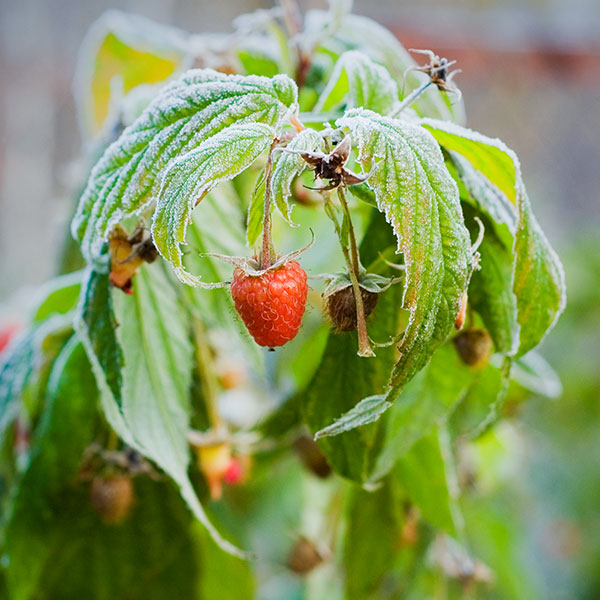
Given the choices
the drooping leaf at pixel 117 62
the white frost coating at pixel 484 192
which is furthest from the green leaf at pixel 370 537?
the drooping leaf at pixel 117 62

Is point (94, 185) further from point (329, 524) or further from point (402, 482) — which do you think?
point (329, 524)

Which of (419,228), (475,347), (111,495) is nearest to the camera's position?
(419,228)

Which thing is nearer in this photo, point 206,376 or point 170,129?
point 170,129

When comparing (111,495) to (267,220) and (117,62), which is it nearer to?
(267,220)

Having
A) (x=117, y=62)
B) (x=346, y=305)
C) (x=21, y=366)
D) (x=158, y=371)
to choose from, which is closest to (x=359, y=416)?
(x=346, y=305)

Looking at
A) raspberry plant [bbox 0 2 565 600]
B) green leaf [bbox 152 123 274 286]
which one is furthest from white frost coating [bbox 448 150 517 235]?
green leaf [bbox 152 123 274 286]

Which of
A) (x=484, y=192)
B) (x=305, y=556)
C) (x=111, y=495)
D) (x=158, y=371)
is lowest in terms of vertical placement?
(x=305, y=556)

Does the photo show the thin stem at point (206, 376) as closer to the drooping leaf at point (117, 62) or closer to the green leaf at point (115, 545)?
the green leaf at point (115, 545)
